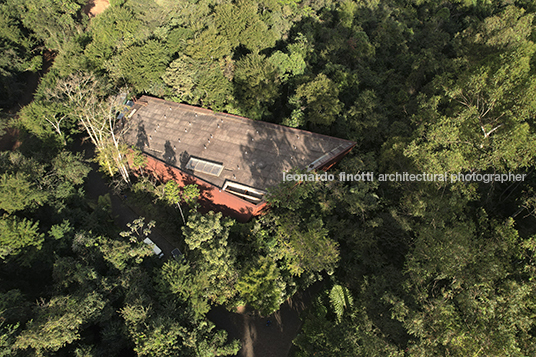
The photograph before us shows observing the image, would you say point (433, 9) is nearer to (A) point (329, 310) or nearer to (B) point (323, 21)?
(B) point (323, 21)

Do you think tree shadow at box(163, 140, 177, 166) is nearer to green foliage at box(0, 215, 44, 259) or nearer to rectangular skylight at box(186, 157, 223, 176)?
rectangular skylight at box(186, 157, 223, 176)

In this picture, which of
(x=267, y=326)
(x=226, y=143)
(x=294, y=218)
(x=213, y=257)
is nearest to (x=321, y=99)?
(x=226, y=143)

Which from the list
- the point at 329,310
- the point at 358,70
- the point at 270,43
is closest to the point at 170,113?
the point at 270,43

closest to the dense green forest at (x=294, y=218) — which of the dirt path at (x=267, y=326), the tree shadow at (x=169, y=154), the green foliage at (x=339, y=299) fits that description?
the green foliage at (x=339, y=299)

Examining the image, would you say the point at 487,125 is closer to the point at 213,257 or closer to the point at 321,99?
the point at 321,99

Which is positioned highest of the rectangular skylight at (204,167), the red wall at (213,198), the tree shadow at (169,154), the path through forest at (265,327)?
the tree shadow at (169,154)

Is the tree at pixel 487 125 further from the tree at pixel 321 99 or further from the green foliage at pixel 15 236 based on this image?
the green foliage at pixel 15 236
